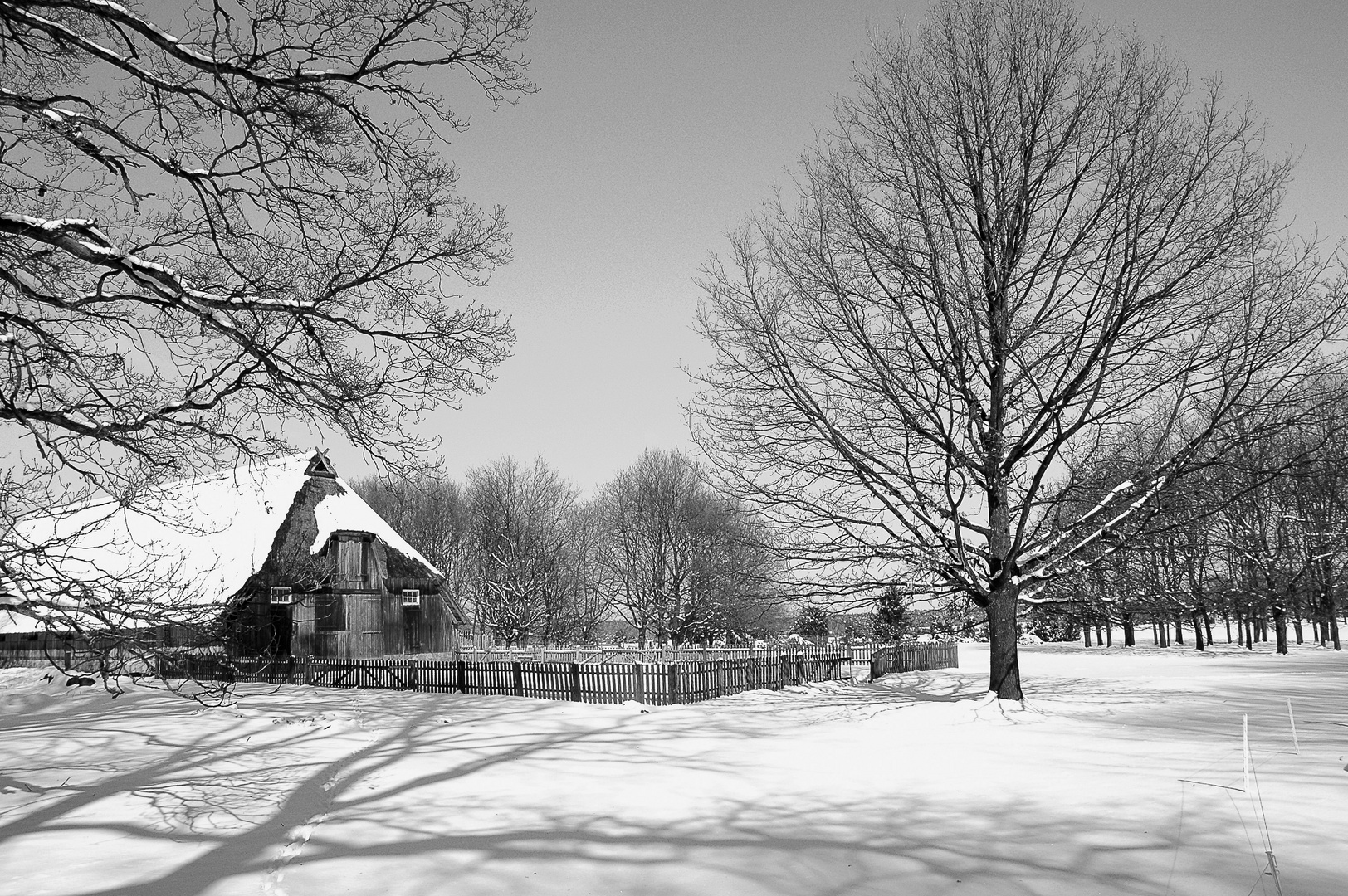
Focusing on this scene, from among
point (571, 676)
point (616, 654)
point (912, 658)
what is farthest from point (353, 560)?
point (912, 658)

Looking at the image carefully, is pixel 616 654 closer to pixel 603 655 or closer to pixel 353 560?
pixel 603 655

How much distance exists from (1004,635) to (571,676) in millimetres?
11303

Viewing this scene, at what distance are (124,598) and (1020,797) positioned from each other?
927 centimetres

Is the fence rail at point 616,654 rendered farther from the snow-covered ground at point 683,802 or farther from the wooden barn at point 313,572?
the snow-covered ground at point 683,802

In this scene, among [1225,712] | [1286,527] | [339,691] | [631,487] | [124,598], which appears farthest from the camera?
[631,487]

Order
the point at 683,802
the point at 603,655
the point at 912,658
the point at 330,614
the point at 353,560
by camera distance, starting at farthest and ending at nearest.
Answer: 1. the point at 603,655
2. the point at 353,560
3. the point at 330,614
4. the point at 912,658
5. the point at 683,802

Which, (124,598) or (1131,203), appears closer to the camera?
(124,598)

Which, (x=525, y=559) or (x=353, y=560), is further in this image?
(x=525, y=559)

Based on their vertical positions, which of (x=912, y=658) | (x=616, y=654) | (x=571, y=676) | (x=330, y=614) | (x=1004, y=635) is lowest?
(x=912, y=658)

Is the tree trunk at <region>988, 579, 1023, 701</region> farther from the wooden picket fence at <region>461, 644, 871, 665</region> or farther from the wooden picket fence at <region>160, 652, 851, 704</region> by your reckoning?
the wooden picket fence at <region>461, 644, 871, 665</region>

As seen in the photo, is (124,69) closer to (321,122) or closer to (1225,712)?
(321,122)

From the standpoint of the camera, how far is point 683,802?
10133mm

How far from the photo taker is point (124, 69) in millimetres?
8891

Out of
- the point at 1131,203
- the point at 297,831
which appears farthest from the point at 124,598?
the point at 1131,203
